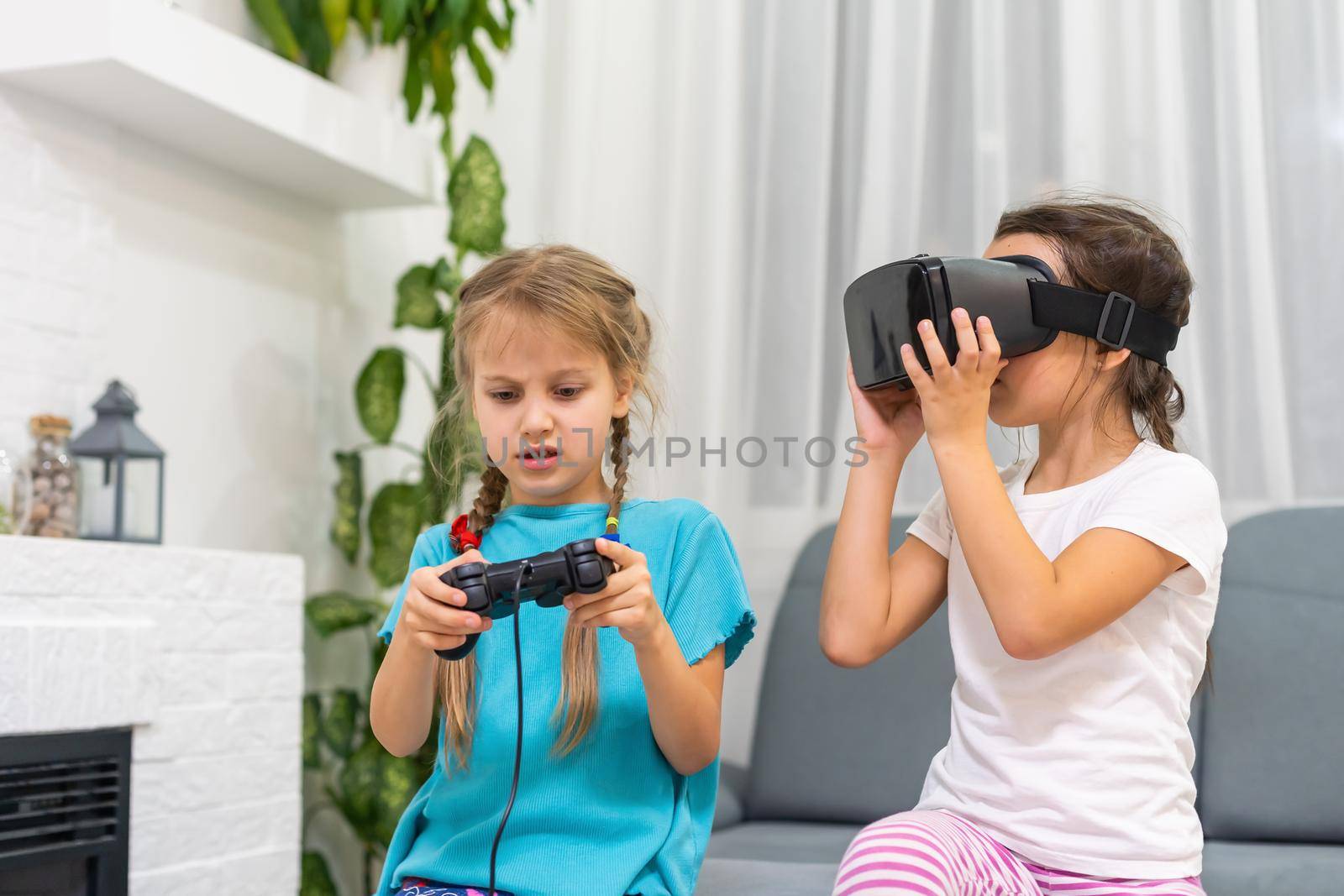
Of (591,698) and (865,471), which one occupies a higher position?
(865,471)

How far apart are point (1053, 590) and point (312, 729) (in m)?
1.84

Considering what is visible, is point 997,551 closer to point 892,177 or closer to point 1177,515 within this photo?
point 1177,515

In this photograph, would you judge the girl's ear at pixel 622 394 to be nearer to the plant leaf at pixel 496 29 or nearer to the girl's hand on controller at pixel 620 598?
the girl's hand on controller at pixel 620 598

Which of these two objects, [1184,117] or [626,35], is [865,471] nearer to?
[1184,117]

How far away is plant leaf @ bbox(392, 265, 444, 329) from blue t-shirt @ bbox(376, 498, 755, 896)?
1.34 metres

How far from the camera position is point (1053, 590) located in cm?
105

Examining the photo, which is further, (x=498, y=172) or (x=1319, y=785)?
(x=498, y=172)

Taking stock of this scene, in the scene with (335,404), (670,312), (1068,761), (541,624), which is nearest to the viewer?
(1068,761)

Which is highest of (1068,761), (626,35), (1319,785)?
(626,35)

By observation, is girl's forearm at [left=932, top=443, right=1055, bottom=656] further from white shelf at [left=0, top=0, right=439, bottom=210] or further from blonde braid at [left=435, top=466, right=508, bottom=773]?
white shelf at [left=0, top=0, right=439, bottom=210]

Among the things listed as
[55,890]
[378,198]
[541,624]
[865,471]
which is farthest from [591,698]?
[378,198]

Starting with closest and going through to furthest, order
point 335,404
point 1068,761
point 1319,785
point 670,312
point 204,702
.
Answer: point 1068,761 → point 1319,785 → point 204,702 → point 670,312 → point 335,404

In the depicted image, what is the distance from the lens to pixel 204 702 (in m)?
2.02

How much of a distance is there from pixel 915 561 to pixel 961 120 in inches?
49.8
